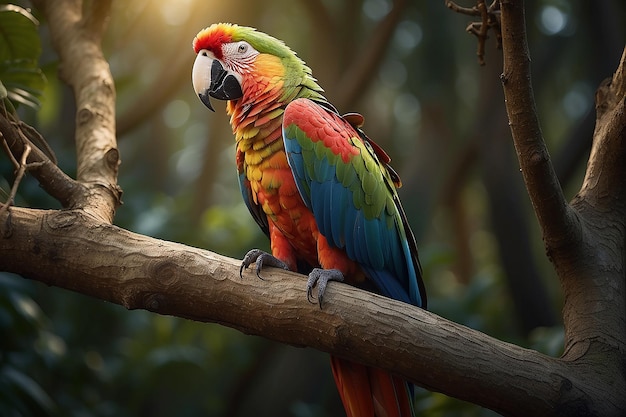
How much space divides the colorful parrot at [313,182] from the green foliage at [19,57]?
0.55m

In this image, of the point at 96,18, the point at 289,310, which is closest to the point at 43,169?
the point at 289,310

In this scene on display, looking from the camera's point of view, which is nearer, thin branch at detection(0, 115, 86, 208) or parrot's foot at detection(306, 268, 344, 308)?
parrot's foot at detection(306, 268, 344, 308)

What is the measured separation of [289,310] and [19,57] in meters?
1.45

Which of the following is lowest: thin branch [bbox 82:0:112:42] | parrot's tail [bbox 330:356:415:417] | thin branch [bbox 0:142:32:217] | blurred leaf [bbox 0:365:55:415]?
parrot's tail [bbox 330:356:415:417]

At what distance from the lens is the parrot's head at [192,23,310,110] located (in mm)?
2129

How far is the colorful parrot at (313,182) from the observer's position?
1948 mm

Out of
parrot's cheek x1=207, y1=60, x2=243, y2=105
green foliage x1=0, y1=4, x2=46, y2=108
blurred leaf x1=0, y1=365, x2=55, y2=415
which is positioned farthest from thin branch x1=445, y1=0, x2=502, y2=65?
blurred leaf x1=0, y1=365, x2=55, y2=415

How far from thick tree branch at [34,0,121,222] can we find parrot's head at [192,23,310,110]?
343mm

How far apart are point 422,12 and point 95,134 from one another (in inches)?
124

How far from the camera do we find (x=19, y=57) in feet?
7.60

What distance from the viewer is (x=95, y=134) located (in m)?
2.13

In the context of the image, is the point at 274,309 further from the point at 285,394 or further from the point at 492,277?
the point at 492,277

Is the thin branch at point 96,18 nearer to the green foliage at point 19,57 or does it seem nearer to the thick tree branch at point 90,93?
the thick tree branch at point 90,93

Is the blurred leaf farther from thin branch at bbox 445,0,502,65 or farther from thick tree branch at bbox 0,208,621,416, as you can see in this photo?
thin branch at bbox 445,0,502,65
